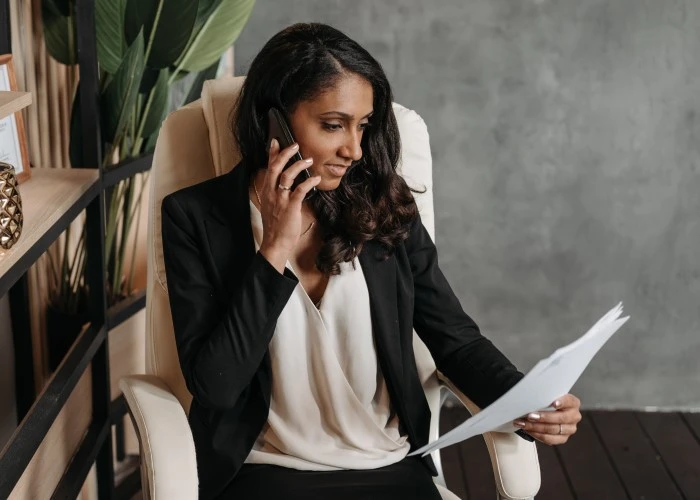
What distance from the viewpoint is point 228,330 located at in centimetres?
148

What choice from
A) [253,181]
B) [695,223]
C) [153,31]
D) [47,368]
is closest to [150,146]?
[153,31]

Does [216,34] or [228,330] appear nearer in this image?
[228,330]

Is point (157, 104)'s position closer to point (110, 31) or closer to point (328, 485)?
point (110, 31)

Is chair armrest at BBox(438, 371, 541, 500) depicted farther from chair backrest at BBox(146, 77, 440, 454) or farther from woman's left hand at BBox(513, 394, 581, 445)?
chair backrest at BBox(146, 77, 440, 454)

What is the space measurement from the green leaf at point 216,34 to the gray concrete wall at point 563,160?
19.6 inches

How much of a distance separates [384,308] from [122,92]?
764 mm

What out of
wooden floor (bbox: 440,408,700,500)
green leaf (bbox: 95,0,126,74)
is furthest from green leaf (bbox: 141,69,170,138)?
wooden floor (bbox: 440,408,700,500)

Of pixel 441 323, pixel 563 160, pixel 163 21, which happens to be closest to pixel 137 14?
pixel 163 21

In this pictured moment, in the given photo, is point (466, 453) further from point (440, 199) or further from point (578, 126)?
point (578, 126)

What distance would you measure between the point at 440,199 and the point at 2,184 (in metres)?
1.77

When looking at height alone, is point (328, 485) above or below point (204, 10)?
below

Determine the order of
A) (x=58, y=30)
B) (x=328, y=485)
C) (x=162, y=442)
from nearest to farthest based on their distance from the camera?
(x=162, y=442), (x=328, y=485), (x=58, y=30)

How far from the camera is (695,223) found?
2938 mm

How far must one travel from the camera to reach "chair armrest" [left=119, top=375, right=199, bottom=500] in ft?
4.59
